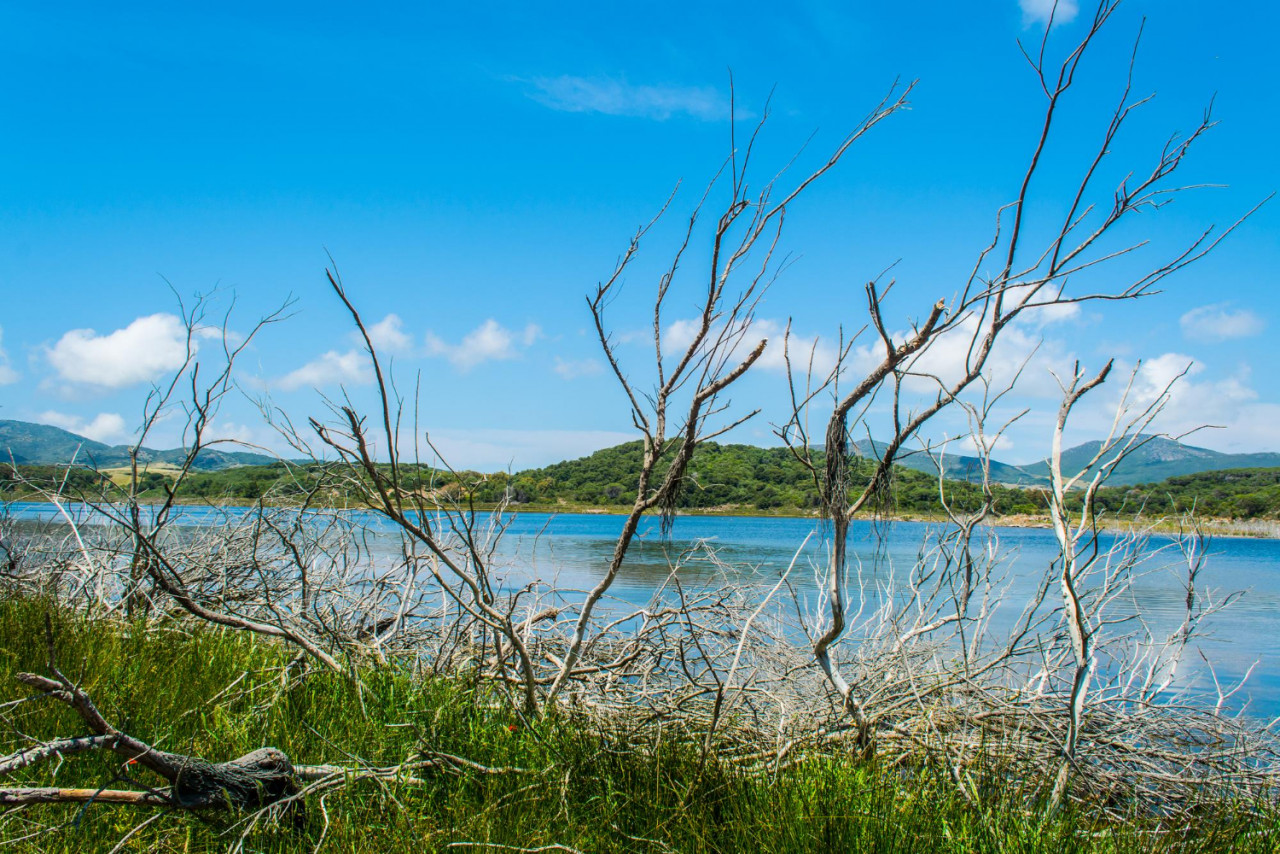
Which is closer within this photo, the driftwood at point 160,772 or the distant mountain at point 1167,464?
the driftwood at point 160,772

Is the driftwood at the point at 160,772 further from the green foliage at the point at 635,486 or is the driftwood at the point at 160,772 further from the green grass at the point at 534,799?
the green foliage at the point at 635,486

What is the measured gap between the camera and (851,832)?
2641 mm

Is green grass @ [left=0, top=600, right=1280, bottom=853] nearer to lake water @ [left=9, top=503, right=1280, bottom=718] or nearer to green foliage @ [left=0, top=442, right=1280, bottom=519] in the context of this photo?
lake water @ [left=9, top=503, right=1280, bottom=718]

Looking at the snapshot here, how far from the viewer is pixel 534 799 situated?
3.06 metres

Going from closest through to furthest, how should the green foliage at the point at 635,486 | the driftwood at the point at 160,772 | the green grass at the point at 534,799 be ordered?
the driftwood at the point at 160,772 → the green grass at the point at 534,799 → the green foliage at the point at 635,486

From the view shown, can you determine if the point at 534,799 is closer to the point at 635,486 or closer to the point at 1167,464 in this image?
the point at 635,486

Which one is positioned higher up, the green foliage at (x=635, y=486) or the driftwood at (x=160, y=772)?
the green foliage at (x=635, y=486)

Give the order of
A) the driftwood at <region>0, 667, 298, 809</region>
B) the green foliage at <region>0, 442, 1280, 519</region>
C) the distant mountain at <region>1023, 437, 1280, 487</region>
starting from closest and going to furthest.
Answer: the driftwood at <region>0, 667, 298, 809</region>
the green foliage at <region>0, 442, 1280, 519</region>
the distant mountain at <region>1023, 437, 1280, 487</region>

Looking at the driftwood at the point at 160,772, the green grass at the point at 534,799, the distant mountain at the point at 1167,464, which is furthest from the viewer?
the distant mountain at the point at 1167,464

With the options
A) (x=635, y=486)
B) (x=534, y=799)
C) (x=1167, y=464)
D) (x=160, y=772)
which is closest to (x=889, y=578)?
(x=635, y=486)

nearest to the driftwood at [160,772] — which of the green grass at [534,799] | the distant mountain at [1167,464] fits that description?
the green grass at [534,799]

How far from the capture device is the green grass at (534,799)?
107 inches

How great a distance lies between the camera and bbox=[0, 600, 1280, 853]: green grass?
2.72 metres

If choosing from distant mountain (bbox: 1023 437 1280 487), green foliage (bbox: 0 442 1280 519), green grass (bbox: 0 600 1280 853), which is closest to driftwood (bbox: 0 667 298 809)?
green grass (bbox: 0 600 1280 853)
